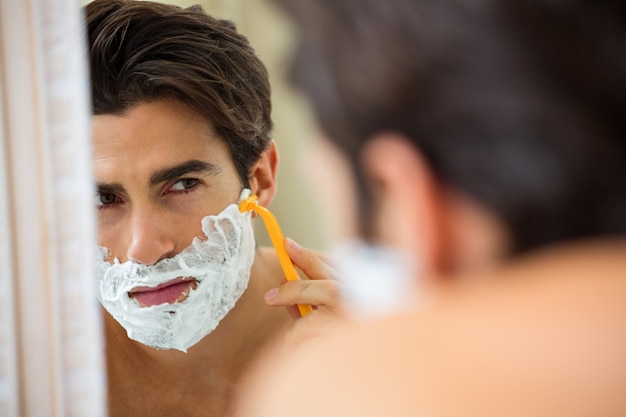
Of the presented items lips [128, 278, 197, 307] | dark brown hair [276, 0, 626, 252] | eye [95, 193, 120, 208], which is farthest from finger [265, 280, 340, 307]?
dark brown hair [276, 0, 626, 252]

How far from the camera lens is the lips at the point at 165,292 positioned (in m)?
0.91

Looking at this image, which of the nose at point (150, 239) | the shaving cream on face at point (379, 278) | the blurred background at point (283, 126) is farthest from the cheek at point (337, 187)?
the nose at point (150, 239)

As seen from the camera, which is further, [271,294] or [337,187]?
[271,294]

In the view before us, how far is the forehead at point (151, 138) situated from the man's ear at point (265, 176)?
0.06m

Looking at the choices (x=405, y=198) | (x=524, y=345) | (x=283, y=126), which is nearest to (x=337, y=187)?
(x=405, y=198)

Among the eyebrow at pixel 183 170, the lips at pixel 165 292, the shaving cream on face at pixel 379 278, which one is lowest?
the shaving cream on face at pixel 379 278

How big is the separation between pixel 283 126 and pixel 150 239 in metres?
0.22

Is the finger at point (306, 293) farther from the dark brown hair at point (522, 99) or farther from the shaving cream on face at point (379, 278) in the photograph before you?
the dark brown hair at point (522, 99)

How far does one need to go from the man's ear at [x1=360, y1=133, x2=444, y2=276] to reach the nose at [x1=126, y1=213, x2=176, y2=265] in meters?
0.48

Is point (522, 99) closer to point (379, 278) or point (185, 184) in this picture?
point (379, 278)

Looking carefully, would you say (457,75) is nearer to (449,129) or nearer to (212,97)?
(449,129)

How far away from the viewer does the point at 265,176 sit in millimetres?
894

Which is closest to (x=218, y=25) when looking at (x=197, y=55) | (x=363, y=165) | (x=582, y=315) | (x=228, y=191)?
(x=197, y=55)

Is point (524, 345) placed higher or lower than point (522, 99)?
lower
